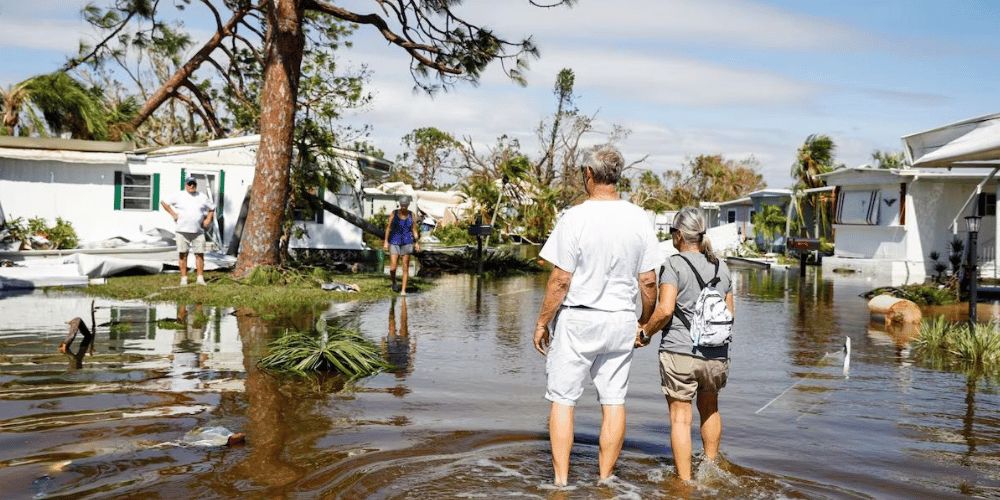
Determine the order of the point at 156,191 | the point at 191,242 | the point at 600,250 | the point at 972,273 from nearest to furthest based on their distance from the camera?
the point at 600,250, the point at 972,273, the point at 191,242, the point at 156,191

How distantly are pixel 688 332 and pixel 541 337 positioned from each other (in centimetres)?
89

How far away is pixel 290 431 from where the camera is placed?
6.42m

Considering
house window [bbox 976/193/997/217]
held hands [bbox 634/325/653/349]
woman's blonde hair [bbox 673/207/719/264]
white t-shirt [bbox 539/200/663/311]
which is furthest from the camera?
house window [bbox 976/193/997/217]

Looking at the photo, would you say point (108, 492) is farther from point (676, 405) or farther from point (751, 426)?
point (751, 426)

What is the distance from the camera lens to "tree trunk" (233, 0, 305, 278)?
15695 mm

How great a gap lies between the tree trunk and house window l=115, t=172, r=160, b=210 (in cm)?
724

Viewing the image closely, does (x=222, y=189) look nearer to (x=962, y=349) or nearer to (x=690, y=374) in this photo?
(x=962, y=349)

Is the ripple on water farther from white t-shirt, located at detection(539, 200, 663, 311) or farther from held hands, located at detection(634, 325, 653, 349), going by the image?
white t-shirt, located at detection(539, 200, 663, 311)

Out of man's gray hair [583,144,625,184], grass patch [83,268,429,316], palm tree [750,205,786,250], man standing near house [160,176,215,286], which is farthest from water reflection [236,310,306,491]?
palm tree [750,205,786,250]

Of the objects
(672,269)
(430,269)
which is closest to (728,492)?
(672,269)

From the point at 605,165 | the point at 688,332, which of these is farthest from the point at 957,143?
the point at 605,165

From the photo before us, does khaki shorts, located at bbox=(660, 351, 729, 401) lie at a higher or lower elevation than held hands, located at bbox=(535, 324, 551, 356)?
lower

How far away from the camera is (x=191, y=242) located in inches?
611

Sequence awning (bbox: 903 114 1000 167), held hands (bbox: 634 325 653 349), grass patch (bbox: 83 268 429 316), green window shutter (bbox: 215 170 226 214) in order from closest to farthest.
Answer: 1. held hands (bbox: 634 325 653 349)
2. grass patch (bbox: 83 268 429 316)
3. awning (bbox: 903 114 1000 167)
4. green window shutter (bbox: 215 170 226 214)
